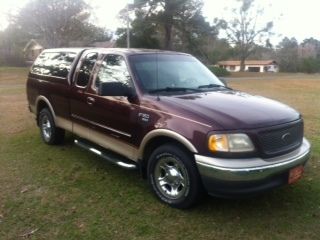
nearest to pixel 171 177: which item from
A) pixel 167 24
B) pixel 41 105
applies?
pixel 41 105

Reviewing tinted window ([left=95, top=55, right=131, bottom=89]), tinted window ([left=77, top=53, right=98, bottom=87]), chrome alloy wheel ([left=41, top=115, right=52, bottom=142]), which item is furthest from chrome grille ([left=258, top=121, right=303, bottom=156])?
chrome alloy wheel ([left=41, top=115, right=52, bottom=142])

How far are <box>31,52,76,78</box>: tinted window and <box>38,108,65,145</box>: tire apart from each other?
29.0 inches

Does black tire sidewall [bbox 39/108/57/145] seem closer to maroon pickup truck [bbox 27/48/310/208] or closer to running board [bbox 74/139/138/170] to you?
maroon pickup truck [bbox 27/48/310/208]

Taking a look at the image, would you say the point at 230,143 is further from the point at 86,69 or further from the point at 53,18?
the point at 53,18

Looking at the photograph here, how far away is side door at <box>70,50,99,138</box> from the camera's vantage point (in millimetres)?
6055

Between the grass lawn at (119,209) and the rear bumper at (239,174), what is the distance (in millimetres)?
439

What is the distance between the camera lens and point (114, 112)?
17.7 feet

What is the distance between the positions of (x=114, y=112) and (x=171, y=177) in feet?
4.02

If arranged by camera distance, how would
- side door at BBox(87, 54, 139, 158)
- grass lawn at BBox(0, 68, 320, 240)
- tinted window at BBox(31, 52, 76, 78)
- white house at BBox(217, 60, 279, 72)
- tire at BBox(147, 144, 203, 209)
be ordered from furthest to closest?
1. white house at BBox(217, 60, 279, 72)
2. tinted window at BBox(31, 52, 76, 78)
3. side door at BBox(87, 54, 139, 158)
4. tire at BBox(147, 144, 203, 209)
5. grass lawn at BBox(0, 68, 320, 240)

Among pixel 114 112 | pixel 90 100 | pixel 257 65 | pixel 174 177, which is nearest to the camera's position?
pixel 174 177

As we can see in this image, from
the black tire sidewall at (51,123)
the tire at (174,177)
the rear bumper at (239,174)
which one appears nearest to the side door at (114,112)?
the tire at (174,177)

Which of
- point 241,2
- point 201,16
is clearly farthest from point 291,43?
point 201,16

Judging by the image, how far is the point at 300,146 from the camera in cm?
482

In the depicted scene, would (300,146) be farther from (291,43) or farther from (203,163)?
(291,43)
